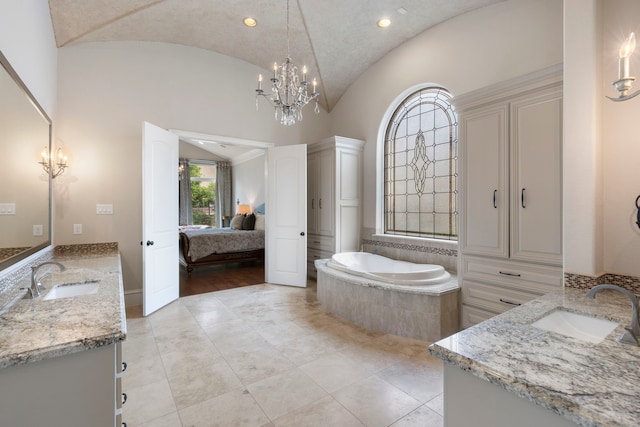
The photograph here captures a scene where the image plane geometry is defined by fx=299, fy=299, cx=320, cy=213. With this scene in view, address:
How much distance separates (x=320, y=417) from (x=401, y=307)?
1.38 m

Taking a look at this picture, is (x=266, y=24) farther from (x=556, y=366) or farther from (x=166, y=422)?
(x=556, y=366)

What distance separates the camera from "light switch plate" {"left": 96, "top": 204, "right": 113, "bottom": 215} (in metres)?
3.62

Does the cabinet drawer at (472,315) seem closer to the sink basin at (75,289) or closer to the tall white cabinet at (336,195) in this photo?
the tall white cabinet at (336,195)

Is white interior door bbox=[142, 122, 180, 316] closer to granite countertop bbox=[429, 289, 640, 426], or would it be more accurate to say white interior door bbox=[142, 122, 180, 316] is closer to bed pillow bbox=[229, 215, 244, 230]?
bed pillow bbox=[229, 215, 244, 230]

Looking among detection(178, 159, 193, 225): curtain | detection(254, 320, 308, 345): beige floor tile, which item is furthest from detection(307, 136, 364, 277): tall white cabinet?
detection(178, 159, 193, 225): curtain

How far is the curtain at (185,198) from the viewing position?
9125mm

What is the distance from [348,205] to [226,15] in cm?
297

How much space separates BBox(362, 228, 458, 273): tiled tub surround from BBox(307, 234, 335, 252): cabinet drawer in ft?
1.72

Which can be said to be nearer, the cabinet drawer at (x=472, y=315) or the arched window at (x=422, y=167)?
the cabinet drawer at (x=472, y=315)

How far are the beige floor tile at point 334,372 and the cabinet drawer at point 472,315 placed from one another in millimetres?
1200

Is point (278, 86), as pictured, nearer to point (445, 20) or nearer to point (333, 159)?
point (333, 159)

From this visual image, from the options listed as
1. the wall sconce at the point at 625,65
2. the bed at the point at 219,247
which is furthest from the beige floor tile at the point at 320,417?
the bed at the point at 219,247

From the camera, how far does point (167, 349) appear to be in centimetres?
262

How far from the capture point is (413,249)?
12.8ft
